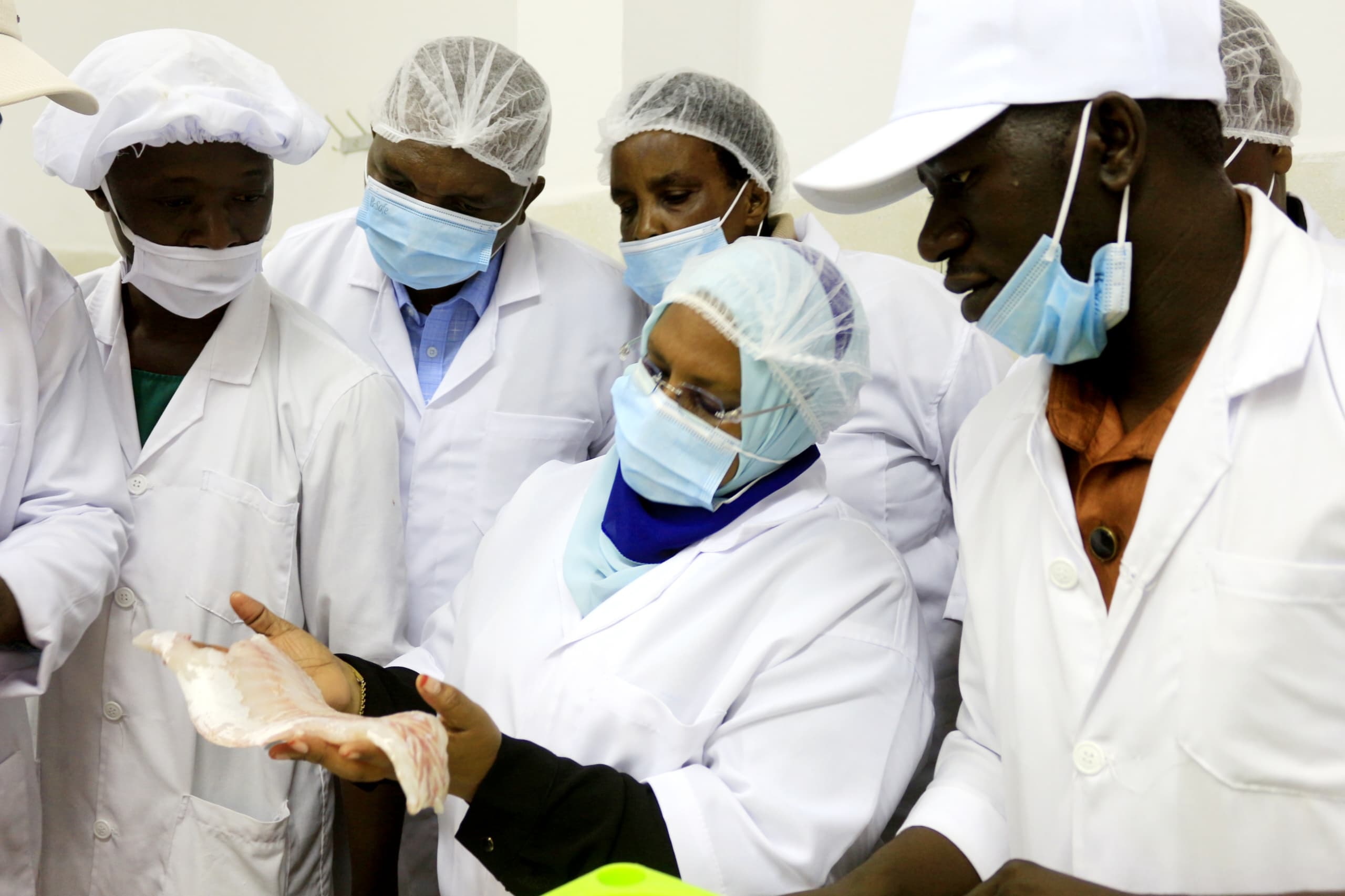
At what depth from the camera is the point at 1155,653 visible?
1065 mm

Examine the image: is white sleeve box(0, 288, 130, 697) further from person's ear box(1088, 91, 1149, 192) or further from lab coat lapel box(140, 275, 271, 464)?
person's ear box(1088, 91, 1149, 192)

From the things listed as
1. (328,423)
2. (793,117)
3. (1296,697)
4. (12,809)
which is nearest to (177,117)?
(328,423)

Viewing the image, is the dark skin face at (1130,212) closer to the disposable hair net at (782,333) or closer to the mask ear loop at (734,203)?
the disposable hair net at (782,333)

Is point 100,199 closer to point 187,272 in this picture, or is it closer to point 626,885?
point 187,272

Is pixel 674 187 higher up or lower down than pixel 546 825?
higher up

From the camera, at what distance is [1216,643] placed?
1.02m

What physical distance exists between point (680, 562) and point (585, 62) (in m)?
2.01

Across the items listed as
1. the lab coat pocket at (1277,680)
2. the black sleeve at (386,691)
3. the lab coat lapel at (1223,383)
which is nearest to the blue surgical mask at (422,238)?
the black sleeve at (386,691)

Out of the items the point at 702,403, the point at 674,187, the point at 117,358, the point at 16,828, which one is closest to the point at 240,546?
the point at 117,358

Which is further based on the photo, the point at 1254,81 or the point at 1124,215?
the point at 1254,81

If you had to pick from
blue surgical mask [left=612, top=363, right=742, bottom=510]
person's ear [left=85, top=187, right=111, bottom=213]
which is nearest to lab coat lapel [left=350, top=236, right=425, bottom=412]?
person's ear [left=85, top=187, right=111, bottom=213]

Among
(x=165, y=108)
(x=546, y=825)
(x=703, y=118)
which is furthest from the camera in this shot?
(x=703, y=118)

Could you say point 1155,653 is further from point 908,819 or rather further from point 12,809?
point 12,809

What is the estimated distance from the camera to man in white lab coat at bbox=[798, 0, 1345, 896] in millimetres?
1000
